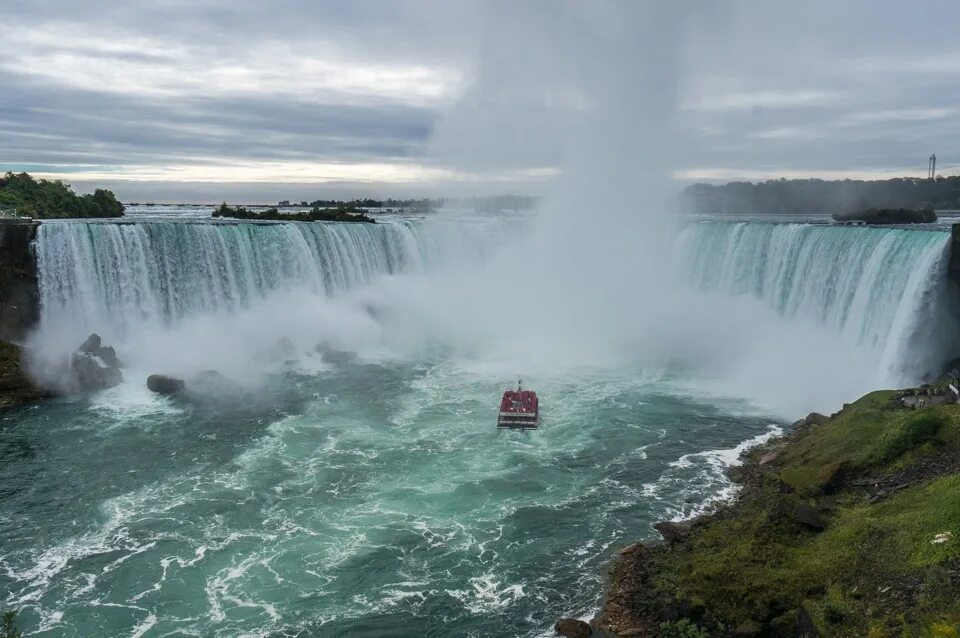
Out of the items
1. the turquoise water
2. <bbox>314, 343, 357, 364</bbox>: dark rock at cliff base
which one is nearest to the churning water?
the turquoise water

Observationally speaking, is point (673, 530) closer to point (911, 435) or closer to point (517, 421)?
point (911, 435)

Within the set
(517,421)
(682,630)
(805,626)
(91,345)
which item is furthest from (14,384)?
(805,626)

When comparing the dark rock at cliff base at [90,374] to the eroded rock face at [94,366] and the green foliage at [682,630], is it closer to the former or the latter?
the eroded rock face at [94,366]

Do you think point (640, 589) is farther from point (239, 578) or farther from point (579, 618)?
point (239, 578)

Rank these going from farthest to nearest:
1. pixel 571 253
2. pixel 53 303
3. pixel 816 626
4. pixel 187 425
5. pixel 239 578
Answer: pixel 571 253
pixel 53 303
pixel 187 425
pixel 239 578
pixel 816 626

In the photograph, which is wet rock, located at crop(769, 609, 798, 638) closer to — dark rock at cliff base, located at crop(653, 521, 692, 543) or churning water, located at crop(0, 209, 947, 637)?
churning water, located at crop(0, 209, 947, 637)

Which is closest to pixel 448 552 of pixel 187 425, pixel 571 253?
pixel 187 425
